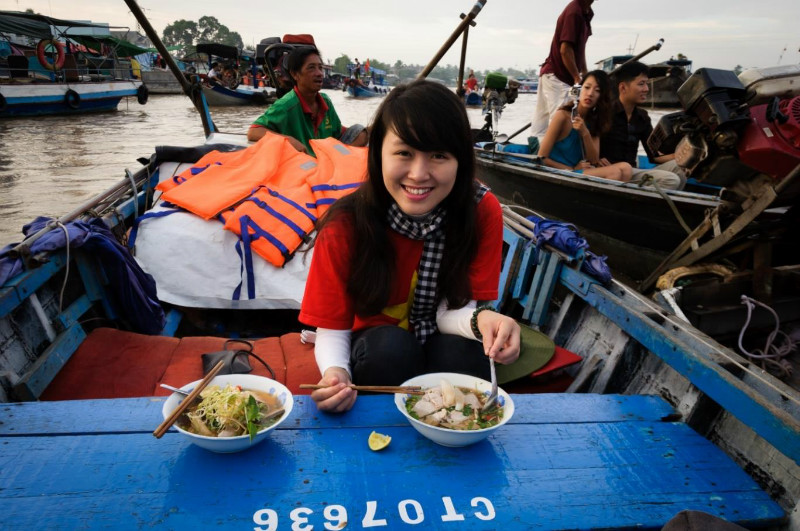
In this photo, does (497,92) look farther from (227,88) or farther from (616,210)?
(227,88)

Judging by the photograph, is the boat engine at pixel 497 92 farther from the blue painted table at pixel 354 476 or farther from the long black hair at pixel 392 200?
the blue painted table at pixel 354 476

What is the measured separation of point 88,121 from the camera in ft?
52.4

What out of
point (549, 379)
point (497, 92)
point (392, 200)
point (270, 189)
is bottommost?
point (549, 379)

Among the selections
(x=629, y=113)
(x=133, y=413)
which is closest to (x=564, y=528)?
(x=133, y=413)

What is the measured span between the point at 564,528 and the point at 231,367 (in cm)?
137

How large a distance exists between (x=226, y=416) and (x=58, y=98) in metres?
19.5

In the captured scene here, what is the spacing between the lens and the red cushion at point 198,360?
2.05m


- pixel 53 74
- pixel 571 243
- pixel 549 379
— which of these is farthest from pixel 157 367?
pixel 53 74

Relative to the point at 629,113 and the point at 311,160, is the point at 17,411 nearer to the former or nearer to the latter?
the point at 311,160

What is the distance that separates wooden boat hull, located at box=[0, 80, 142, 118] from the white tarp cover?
53.9 ft

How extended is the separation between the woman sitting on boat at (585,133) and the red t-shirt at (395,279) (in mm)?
3301

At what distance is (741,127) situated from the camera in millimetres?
2676

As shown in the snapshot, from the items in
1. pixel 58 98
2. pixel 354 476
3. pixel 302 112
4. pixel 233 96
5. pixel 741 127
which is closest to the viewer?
pixel 354 476

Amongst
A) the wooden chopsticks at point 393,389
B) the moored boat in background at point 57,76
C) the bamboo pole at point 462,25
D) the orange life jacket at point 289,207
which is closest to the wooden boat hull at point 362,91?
the moored boat in background at point 57,76
